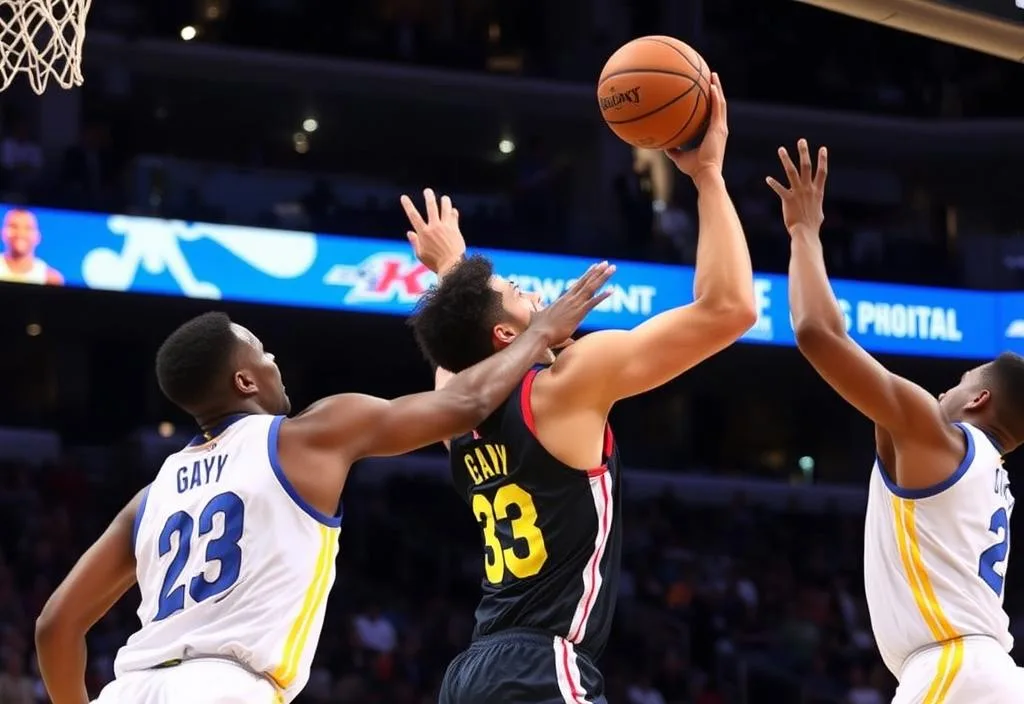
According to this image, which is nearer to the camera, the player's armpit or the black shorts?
the black shorts

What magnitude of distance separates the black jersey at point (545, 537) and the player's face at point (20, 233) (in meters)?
10.7

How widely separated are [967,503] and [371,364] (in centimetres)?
1557

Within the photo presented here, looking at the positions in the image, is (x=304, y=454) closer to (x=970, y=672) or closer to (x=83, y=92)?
(x=970, y=672)

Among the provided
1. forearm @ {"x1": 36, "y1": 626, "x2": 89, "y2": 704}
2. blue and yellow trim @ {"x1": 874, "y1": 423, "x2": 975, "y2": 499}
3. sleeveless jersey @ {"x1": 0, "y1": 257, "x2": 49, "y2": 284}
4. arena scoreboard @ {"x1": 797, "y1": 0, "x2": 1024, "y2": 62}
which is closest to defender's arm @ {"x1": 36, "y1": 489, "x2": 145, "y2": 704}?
forearm @ {"x1": 36, "y1": 626, "x2": 89, "y2": 704}

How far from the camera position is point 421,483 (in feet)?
52.2

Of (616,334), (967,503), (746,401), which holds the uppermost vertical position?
(746,401)

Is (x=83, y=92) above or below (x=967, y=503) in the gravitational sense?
above

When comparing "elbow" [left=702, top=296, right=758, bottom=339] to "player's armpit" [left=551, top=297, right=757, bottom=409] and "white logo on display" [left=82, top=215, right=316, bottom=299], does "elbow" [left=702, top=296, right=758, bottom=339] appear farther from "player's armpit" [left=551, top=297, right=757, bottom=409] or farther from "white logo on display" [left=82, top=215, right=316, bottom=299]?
"white logo on display" [left=82, top=215, right=316, bottom=299]

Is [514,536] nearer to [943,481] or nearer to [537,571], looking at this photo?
[537,571]

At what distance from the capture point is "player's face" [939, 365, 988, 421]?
478 cm

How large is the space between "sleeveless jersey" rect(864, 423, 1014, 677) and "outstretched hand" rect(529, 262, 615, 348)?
1000 millimetres

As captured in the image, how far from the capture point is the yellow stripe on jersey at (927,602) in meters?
4.48

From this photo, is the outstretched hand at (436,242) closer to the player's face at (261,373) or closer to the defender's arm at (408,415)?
the player's face at (261,373)

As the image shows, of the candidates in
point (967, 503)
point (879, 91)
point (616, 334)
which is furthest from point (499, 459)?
point (879, 91)
